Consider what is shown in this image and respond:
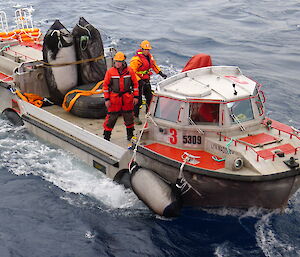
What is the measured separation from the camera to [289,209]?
8.52 metres

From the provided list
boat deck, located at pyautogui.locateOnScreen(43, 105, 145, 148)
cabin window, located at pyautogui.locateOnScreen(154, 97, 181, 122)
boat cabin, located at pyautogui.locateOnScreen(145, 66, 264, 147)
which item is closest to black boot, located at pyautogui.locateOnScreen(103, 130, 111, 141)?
boat deck, located at pyautogui.locateOnScreen(43, 105, 145, 148)

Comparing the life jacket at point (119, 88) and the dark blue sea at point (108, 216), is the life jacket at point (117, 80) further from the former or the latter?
the dark blue sea at point (108, 216)

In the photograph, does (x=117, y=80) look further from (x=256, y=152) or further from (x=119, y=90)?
(x=256, y=152)

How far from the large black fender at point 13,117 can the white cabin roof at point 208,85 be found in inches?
174

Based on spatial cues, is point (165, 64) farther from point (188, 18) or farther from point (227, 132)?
point (227, 132)

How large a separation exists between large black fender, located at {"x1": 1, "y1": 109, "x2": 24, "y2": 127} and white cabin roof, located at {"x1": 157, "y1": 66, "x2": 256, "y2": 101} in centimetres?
443

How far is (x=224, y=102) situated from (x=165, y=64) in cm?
854

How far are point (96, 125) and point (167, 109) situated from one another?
2.57 meters

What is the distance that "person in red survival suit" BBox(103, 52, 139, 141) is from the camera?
8.74 m

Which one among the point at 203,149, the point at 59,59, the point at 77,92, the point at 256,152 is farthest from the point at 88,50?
the point at 256,152

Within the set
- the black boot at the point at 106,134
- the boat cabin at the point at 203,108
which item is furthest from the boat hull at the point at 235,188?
the black boot at the point at 106,134

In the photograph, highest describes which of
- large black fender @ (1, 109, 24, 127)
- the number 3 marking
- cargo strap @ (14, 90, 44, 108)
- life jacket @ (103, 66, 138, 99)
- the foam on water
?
life jacket @ (103, 66, 138, 99)

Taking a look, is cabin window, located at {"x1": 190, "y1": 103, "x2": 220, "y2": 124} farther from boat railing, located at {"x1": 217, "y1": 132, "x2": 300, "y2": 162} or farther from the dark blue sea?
the dark blue sea

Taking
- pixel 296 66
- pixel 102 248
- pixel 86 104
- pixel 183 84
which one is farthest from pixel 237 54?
pixel 102 248
